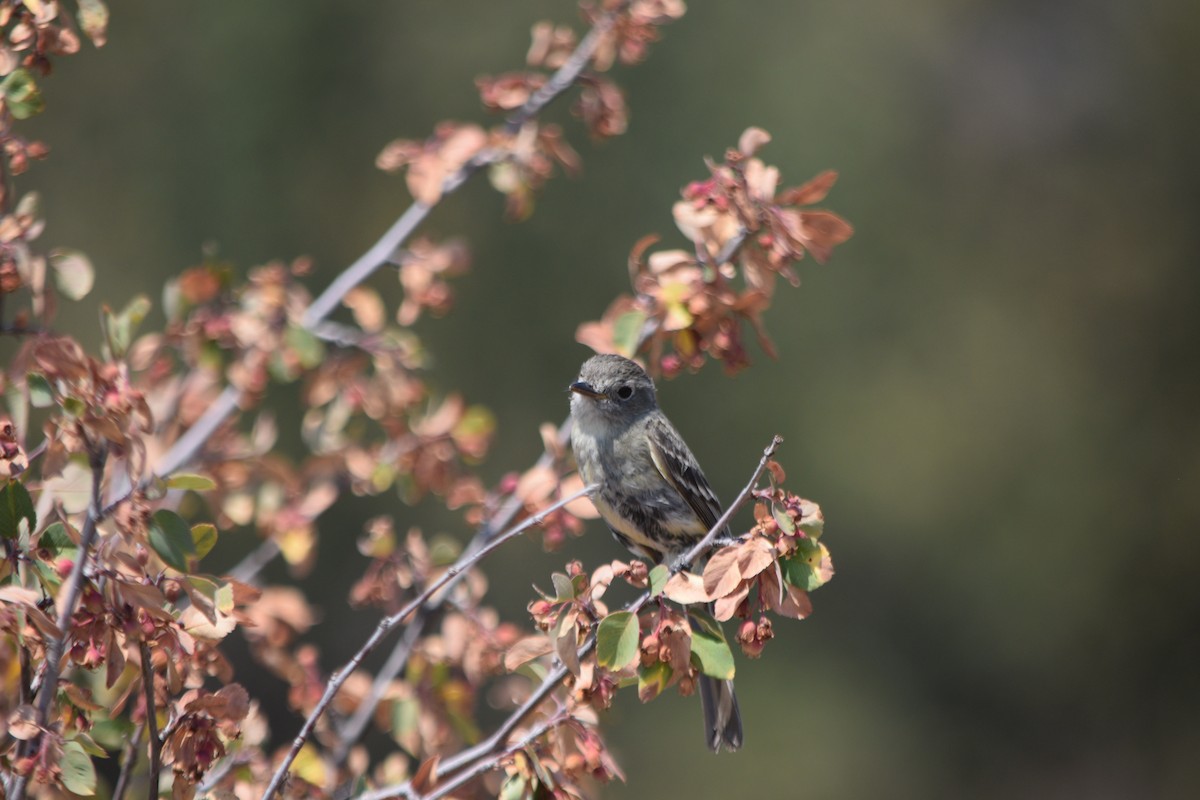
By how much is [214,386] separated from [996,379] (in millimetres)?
9053

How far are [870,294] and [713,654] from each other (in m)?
9.00

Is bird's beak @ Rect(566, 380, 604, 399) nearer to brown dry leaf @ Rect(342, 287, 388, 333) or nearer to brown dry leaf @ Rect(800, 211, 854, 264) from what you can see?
brown dry leaf @ Rect(342, 287, 388, 333)

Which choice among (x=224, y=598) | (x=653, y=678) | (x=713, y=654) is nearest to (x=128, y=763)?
(x=224, y=598)

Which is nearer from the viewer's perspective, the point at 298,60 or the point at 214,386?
the point at 214,386

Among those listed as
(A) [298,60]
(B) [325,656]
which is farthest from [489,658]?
(A) [298,60]

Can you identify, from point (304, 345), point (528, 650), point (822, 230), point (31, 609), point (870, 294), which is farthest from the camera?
point (870, 294)

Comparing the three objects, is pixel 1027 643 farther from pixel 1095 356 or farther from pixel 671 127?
pixel 671 127

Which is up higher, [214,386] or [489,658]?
[214,386]

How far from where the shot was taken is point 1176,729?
11375 mm

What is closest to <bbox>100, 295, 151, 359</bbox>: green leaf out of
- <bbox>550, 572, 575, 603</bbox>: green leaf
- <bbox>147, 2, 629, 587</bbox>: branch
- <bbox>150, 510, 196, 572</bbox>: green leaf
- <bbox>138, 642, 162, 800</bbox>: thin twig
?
<bbox>150, 510, 196, 572</bbox>: green leaf

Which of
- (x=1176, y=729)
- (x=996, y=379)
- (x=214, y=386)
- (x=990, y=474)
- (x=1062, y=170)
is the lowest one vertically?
(x=1176, y=729)

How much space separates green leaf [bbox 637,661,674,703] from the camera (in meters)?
2.16

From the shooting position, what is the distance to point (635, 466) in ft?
11.7

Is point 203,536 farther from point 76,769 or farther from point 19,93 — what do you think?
point 19,93
